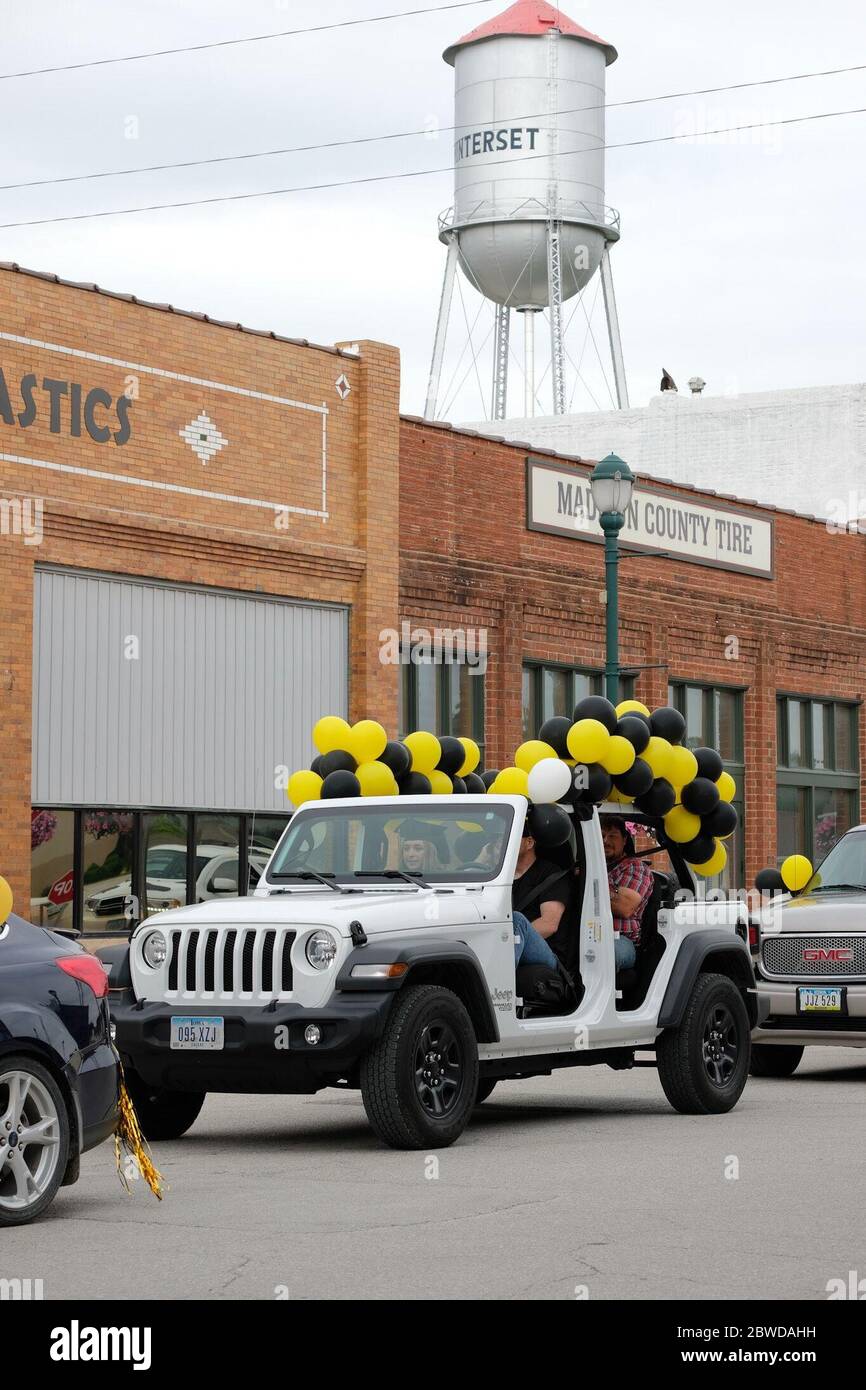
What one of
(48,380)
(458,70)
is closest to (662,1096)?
(48,380)

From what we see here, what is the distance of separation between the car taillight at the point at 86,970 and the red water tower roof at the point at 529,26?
37314mm

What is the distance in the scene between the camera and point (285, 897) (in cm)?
1222

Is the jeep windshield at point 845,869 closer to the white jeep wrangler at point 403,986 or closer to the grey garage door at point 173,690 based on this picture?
the white jeep wrangler at point 403,986

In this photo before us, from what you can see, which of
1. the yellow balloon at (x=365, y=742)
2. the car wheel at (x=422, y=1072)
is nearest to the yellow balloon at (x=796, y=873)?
the yellow balloon at (x=365, y=742)

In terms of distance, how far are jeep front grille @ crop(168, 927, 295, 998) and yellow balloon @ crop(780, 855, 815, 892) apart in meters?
7.16

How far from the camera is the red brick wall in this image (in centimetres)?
2569

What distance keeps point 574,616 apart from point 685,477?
1396 centimetres

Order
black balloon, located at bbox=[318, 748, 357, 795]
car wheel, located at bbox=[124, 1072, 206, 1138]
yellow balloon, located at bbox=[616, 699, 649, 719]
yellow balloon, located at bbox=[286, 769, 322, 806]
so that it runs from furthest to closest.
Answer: yellow balloon, located at bbox=[616, 699, 649, 719] → black balloon, located at bbox=[318, 748, 357, 795] → yellow balloon, located at bbox=[286, 769, 322, 806] → car wheel, located at bbox=[124, 1072, 206, 1138]

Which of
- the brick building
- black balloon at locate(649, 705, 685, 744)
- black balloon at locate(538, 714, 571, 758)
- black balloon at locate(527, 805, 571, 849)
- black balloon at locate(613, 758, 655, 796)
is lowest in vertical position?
black balloon at locate(527, 805, 571, 849)

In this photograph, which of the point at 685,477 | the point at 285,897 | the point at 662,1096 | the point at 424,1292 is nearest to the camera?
the point at 424,1292

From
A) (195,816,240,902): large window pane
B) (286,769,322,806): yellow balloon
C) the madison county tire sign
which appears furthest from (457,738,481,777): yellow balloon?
the madison county tire sign

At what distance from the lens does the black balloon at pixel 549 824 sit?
12.6 metres

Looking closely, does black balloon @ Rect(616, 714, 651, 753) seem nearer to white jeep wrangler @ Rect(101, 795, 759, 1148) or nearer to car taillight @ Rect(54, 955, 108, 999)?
white jeep wrangler @ Rect(101, 795, 759, 1148)

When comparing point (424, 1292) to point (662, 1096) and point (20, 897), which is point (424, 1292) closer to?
point (662, 1096)
